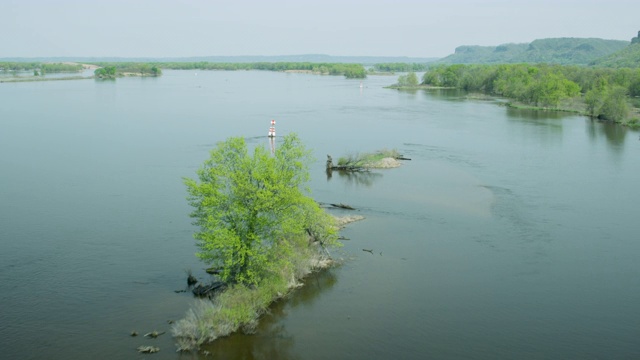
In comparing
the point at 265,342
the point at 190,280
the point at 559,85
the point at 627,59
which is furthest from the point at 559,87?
the point at 627,59

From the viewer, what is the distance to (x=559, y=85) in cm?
7181

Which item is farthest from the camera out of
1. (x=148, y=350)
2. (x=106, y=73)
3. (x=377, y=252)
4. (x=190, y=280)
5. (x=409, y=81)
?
(x=106, y=73)

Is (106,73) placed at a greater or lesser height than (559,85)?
greater

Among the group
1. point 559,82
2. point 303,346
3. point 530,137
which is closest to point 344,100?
point 559,82

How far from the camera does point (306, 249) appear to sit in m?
21.1

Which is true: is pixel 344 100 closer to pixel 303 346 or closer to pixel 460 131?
pixel 460 131

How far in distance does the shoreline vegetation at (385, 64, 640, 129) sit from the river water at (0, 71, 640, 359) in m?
15.8

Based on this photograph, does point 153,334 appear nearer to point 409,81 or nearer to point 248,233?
point 248,233

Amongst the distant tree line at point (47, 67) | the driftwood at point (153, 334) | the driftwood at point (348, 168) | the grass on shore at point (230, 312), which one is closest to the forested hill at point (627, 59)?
the driftwood at point (348, 168)

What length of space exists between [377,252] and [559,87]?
57453mm

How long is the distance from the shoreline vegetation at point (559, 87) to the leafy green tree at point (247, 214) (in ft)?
168

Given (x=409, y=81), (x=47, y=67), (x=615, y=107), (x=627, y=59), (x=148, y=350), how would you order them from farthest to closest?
(x=47, y=67) → (x=627, y=59) → (x=409, y=81) → (x=615, y=107) → (x=148, y=350)

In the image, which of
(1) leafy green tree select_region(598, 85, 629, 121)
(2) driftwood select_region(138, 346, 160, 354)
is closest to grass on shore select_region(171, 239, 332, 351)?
(2) driftwood select_region(138, 346, 160, 354)

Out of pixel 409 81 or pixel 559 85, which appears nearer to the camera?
pixel 559 85
